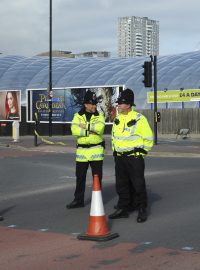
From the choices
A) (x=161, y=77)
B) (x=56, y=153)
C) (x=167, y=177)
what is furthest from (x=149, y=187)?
(x=161, y=77)

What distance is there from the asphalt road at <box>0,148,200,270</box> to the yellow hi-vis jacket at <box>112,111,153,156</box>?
102 cm

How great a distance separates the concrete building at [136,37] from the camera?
616 feet

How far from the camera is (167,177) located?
12.9 meters

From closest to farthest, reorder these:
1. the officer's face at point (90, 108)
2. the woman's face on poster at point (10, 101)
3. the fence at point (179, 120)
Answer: the officer's face at point (90, 108) < the woman's face on poster at point (10, 101) < the fence at point (179, 120)

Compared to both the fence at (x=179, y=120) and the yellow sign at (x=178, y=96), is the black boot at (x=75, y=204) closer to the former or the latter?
the fence at (x=179, y=120)

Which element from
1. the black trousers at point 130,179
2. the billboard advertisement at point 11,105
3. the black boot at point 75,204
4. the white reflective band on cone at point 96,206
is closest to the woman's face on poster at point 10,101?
the billboard advertisement at point 11,105

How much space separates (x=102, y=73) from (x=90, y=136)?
165 feet

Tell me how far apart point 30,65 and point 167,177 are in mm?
54749

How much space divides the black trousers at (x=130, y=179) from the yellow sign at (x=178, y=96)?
34.5m

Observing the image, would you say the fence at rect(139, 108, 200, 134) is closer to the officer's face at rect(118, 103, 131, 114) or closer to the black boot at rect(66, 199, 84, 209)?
the black boot at rect(66, 199, 84, 209)

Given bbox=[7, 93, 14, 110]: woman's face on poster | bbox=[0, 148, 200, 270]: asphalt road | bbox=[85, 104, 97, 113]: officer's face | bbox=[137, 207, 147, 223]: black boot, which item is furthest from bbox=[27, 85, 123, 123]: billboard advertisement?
bbox=[137, 207, 147, 223]: black boot

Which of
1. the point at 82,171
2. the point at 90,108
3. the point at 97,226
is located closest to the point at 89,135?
the point at 90,108

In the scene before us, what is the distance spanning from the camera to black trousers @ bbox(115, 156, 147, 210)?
7.57m

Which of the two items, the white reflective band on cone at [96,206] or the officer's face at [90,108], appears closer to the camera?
the white reflective band on cone at [96,206]
